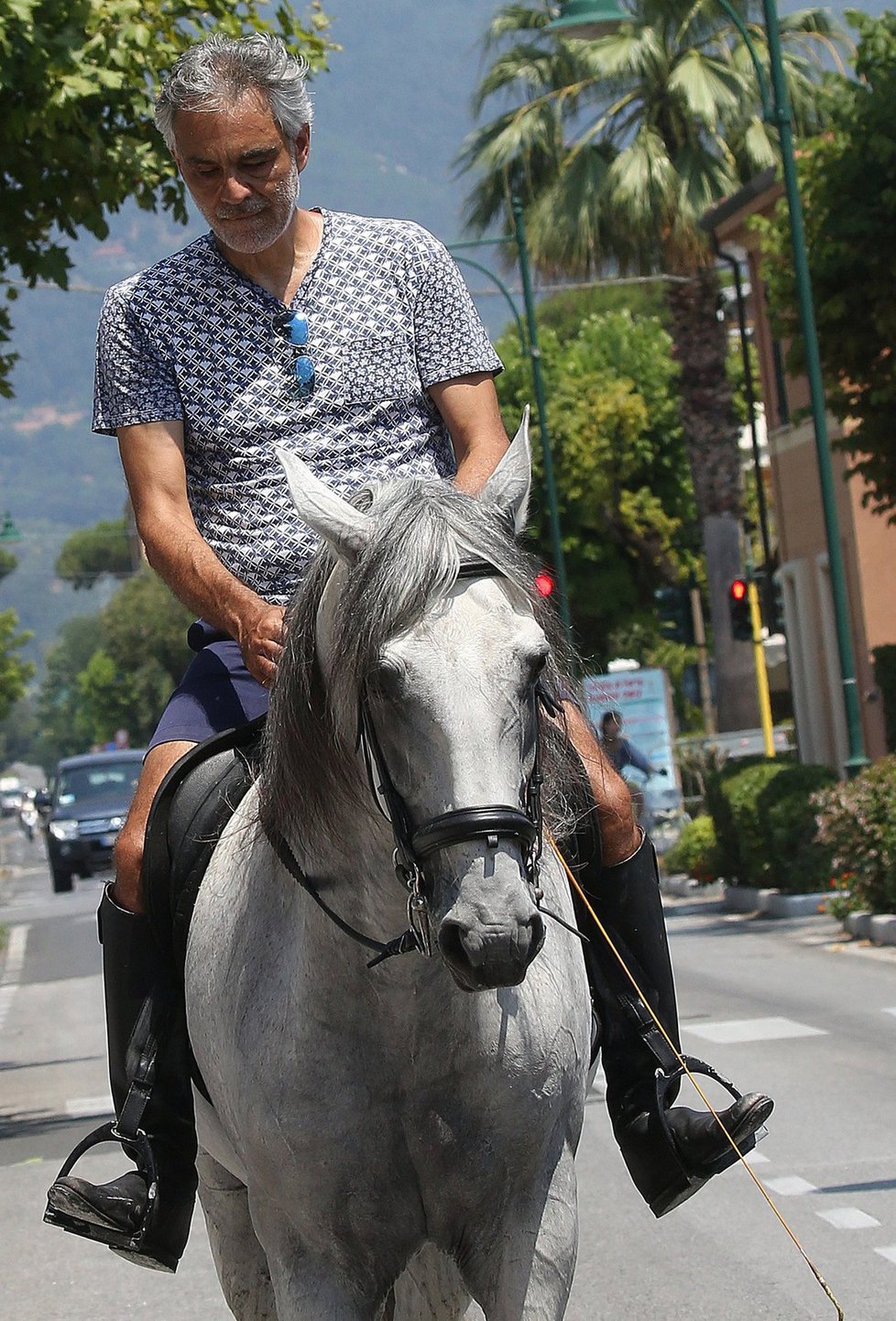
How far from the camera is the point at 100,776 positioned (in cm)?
3562

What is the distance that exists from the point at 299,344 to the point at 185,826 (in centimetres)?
104

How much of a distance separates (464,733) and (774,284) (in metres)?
17.9

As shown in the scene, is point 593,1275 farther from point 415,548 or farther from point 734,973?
point 734,973

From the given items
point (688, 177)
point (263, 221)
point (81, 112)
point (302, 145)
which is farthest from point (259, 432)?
point (688, 177)

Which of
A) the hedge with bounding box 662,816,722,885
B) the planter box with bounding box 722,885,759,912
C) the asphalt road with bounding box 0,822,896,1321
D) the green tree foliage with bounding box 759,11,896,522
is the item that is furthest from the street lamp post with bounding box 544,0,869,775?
the hedge with bounding box 662,816,722,885

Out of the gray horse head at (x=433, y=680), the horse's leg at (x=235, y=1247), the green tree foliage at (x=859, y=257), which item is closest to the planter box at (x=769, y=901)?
the green tree foliage at (x=859, y=257)

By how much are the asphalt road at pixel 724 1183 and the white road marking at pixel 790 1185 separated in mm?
15

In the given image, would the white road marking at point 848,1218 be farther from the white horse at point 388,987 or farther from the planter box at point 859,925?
the planter box at point 859,925

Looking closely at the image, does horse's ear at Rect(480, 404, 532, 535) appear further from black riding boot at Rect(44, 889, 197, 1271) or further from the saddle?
black riding boot at Rect(44, 889, 197, 1271)

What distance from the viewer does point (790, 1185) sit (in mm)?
7902

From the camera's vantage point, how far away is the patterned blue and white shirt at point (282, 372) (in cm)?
433

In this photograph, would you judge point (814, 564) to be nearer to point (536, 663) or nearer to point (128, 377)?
point (128, 377)

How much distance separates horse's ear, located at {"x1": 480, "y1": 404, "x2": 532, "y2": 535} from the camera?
140 inches

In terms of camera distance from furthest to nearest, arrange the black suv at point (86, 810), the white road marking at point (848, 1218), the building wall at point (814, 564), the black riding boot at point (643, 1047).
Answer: the black suv at point (86, 810) → the building wall at point (814, 564) → the white road marking at point (848, 1218) → the black riding boot at point (643, 1047)
